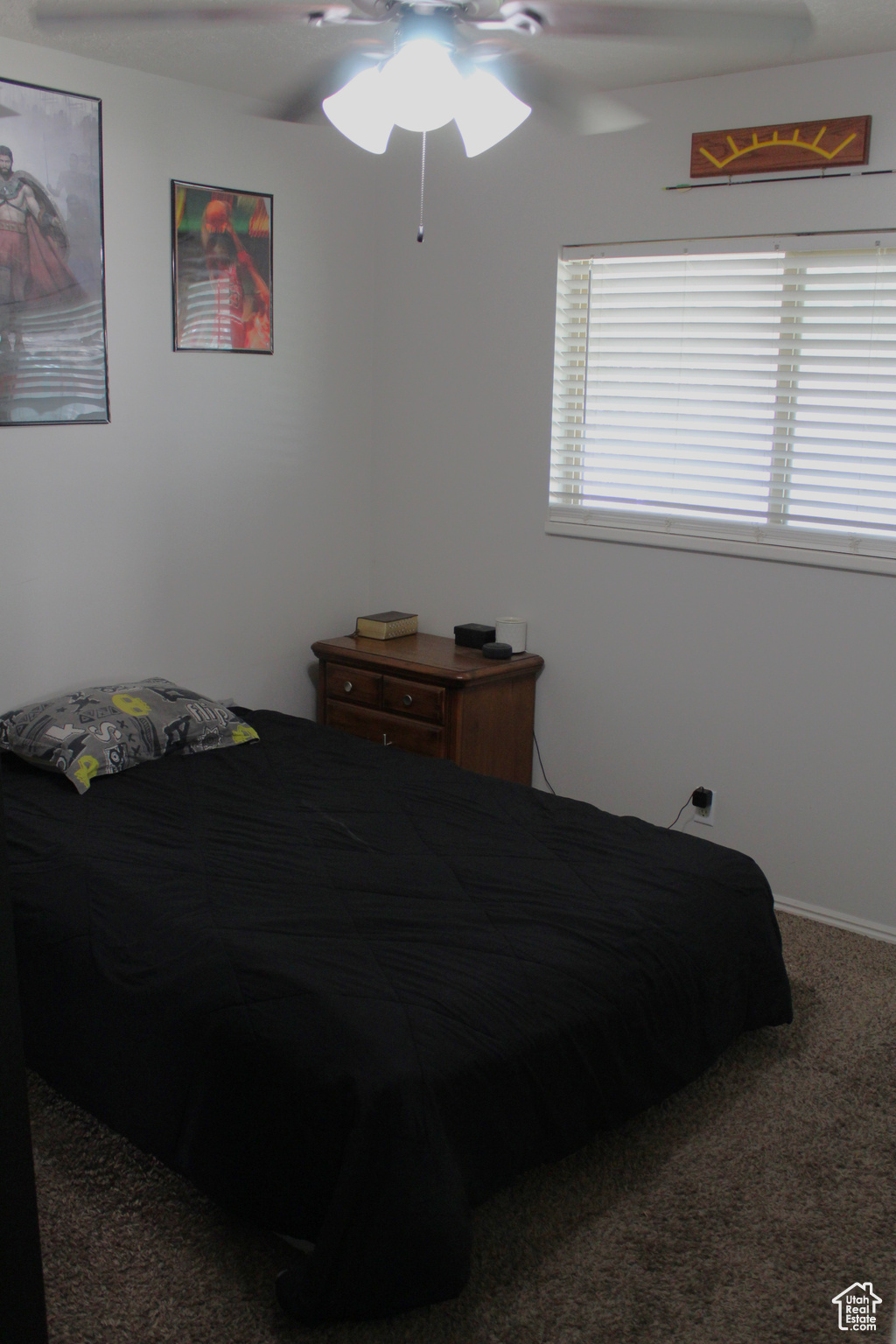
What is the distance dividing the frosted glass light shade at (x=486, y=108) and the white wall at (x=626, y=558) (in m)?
1.45

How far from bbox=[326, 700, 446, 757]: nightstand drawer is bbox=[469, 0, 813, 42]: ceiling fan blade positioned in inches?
89.7

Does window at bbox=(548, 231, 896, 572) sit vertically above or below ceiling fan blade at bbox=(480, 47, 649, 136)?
below

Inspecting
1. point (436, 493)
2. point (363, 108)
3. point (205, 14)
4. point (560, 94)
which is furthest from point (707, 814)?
point (205, 14)

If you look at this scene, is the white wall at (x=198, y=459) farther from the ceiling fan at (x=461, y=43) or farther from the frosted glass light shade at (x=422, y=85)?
the frosted glass light shade at (x=422, y=85)

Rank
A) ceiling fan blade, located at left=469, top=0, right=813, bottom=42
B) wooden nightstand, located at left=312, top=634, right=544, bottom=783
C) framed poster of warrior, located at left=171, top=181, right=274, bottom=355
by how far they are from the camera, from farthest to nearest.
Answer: wooden nightstand, located at left=312, top=634, right=544, bottom=783 → framed poster of warrior, located at left=171, top=181, right=274, bottom=355 → ceiling fan blade, located at left=469, top=0, right=813, bottom=42

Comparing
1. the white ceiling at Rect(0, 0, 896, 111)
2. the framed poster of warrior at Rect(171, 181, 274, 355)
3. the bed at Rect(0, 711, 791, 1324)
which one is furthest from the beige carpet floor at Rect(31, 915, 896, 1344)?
the white ceiling at Rect(0, 0, 896, 111)

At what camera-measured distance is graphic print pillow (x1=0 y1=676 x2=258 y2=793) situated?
3193 millimetres

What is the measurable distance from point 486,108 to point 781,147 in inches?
58.4

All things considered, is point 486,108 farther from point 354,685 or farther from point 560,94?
point 354,685

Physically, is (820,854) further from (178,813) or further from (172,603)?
(172,603)

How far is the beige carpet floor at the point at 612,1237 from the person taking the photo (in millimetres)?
1939

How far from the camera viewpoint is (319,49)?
10.5ft

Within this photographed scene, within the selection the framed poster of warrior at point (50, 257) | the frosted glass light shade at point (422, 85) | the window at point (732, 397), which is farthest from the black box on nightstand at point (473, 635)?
the frosted glass light shade at point (422, 85)

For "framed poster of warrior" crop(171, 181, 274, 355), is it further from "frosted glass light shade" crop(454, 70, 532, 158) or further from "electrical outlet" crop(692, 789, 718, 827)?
"electrical outlet" crop(692, 789, 718, 827)
